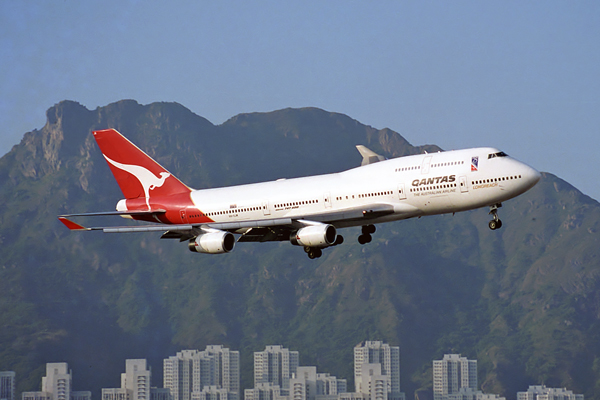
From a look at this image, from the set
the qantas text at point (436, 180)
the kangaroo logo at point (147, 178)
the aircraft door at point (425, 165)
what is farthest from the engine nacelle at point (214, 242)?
the aircraft door at point (425, 165)

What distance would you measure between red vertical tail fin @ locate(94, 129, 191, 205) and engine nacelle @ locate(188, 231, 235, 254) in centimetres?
1124

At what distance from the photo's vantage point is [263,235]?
81.1 meters

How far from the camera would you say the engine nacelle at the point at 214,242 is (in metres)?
77.6

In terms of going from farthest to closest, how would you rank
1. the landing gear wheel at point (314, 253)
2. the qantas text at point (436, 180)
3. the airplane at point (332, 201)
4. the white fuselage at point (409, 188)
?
1. the landing gear wheel at point (314, 253)
2. the qantas text at point (436, 180)
3. the airplane at point (332, 201)
4. the white fuselage at point (409, 188)

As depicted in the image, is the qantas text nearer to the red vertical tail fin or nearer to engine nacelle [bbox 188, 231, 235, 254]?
engine nacelle [bbox 188, 231, 235, 254]

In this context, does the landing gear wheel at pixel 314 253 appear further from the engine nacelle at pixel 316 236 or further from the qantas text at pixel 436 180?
the qantas text at pixel 436 180

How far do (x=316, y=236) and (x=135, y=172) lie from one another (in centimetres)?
2507

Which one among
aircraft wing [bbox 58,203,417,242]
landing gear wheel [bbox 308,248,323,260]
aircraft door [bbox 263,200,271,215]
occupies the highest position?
aircraft door [bbox 263,200,271,215]

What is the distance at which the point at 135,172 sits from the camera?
Result: 303 ft

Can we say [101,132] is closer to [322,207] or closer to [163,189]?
[163,189]

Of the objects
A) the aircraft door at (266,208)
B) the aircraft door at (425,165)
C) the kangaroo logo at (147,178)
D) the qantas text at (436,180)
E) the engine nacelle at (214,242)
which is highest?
the kangaroo logo at (147,178)

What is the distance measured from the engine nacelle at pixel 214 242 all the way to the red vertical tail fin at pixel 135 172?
36.9 ft

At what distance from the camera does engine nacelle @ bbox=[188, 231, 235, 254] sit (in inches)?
3056

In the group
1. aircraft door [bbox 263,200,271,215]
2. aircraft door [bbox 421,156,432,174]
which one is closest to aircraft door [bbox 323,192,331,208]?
aircraft door [bbox 263,200,271,215]
